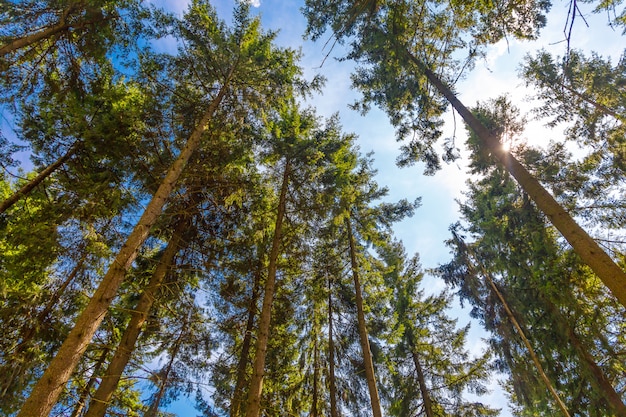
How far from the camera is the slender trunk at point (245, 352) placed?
8422 millimetres

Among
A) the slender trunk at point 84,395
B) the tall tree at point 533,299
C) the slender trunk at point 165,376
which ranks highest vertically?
the tall tree at point 533,299

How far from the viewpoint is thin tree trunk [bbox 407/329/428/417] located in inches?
443

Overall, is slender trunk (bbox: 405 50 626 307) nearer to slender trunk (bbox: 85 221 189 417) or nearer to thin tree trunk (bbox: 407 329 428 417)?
slender trunk (bbox: 85 221 189 417)

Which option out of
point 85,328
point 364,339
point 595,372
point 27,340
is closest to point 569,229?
point 364,339

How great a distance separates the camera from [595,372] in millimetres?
9281

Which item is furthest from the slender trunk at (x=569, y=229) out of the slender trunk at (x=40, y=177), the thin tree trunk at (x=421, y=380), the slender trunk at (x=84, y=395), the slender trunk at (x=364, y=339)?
the slender trunk at (x=40, y=177)

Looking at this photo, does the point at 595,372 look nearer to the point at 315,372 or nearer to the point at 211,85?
the point at 315,372

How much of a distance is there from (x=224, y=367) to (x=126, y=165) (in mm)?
7196

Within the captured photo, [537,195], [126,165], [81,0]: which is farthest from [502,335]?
[81,0]

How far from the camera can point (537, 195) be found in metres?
5.59

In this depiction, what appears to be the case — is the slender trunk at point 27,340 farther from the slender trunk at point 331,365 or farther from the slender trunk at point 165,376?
the slender trunk at point 331,365

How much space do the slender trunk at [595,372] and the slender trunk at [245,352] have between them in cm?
1091

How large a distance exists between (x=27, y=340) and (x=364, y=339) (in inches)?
365

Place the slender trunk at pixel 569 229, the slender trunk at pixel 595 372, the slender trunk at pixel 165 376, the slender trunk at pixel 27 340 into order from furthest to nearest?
the slender trunk at pixel 595 372 → the slender trunk at pixel 165 376 → the slender trunk at pixel 27 340 → the slender trunk at pixel 569 229
